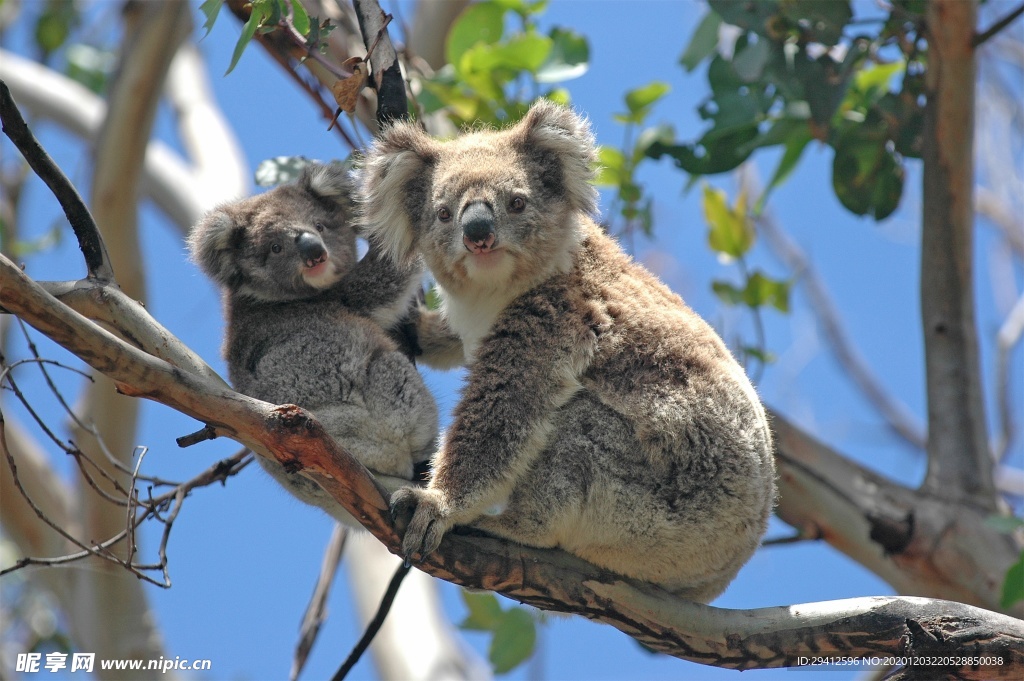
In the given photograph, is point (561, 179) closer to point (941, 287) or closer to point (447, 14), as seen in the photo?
point (941, 287)

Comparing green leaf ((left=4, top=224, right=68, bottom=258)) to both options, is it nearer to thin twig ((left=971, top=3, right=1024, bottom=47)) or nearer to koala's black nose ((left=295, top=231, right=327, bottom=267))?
koala's black nose ((left=295, top=231, right=327, bottom=267))

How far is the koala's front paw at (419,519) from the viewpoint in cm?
299

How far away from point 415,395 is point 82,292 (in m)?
1.20

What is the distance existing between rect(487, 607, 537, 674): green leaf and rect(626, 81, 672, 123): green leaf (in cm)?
270

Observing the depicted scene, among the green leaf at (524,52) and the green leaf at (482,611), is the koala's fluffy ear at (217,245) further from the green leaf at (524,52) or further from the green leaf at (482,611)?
the green leaf at (524,52)

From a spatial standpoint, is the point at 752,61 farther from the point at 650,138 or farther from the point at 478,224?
the point at 478,224

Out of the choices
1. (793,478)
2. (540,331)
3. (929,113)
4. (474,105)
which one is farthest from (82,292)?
(929,113)

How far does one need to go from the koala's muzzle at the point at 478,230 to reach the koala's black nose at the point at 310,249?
633 mm

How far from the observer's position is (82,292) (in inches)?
113

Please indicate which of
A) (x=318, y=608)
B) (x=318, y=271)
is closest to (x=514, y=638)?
(x=318, y=608)

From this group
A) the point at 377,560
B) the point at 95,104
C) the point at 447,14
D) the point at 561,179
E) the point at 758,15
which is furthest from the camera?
the point at 95,104

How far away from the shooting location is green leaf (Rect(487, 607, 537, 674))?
473 cm

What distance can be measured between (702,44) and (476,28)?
49.0 inches

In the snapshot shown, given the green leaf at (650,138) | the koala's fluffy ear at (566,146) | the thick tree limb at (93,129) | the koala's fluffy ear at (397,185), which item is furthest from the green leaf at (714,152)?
the thick tree limb at (93,129)
